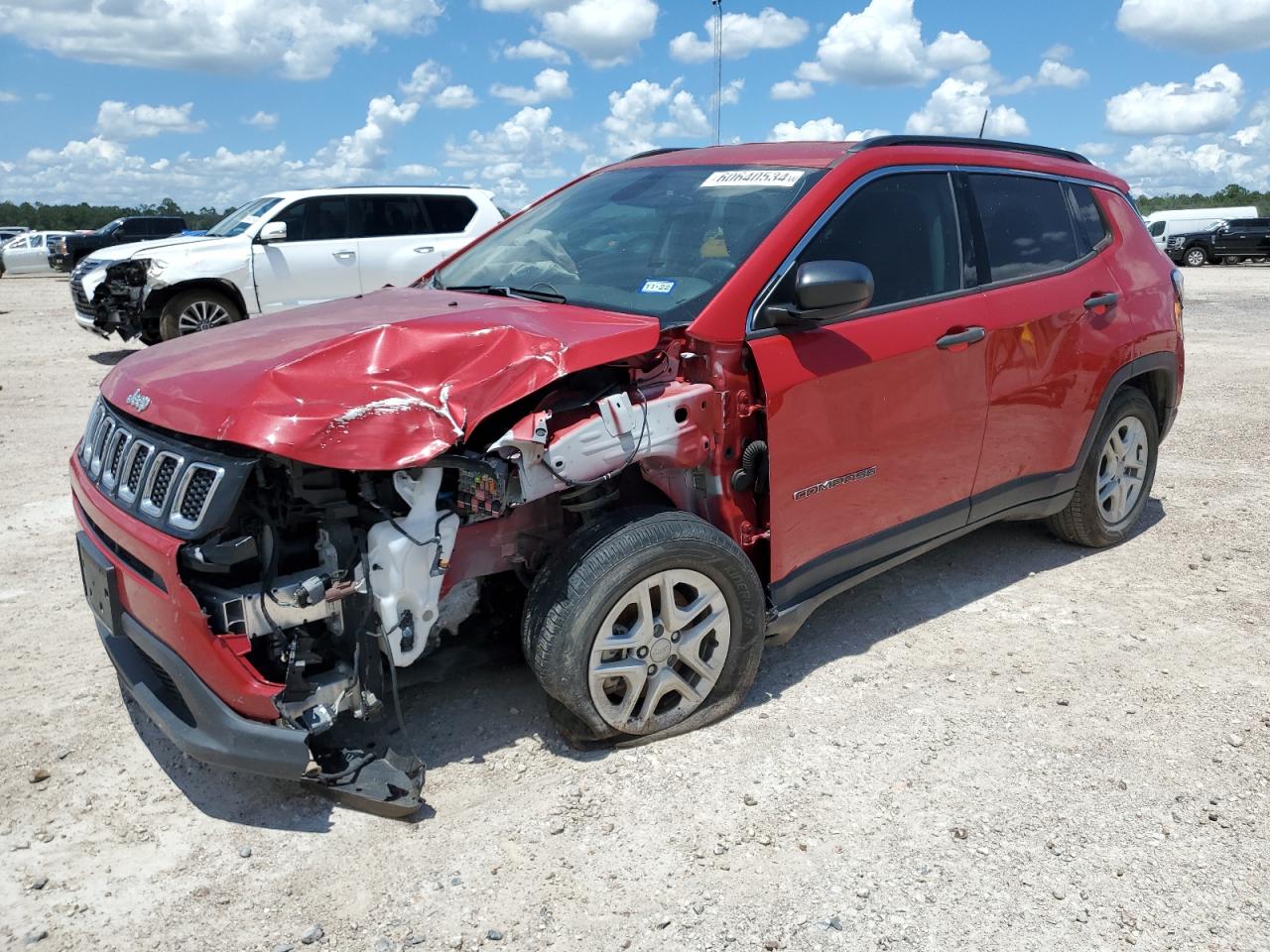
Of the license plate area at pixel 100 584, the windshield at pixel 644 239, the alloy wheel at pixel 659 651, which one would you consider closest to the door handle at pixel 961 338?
the windshield at pixel 644 239

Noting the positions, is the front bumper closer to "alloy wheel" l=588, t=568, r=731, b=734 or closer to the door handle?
"alloy wheel" l=588, t=568, r=731, b=734

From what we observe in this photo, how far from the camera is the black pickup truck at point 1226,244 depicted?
30109 millimetres

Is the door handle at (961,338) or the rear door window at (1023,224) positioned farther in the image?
the rear door window at (1023,224)

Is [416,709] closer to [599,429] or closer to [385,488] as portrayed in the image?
[385,488]

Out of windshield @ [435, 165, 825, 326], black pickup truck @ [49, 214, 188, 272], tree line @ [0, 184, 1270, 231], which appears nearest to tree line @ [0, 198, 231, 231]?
tree line @ [0, 184, 1270, 231]

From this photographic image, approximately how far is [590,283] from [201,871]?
2.29 meters

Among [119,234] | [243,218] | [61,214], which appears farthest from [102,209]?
[243,218]

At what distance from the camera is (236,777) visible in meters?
3.25

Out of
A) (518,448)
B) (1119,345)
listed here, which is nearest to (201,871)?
(518,448)

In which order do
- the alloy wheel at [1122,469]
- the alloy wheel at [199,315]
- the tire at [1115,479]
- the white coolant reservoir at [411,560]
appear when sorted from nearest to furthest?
1. the white coolant reservoir at [411,560]
2. the tire at [1115,479]
3. the alloy wheel at [1122,469]
4. the alloy wheel at [199,315]

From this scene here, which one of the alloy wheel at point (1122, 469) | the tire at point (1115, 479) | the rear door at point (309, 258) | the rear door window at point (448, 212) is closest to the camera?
the tire at point (1115, 479)

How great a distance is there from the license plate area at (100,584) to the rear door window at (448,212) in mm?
9568

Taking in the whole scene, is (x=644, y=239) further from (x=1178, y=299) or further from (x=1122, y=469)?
(x=1178, y=299)

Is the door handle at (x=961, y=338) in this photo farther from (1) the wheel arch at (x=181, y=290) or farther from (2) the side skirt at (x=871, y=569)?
(1) the wheel arch at (x=181, y=290)
